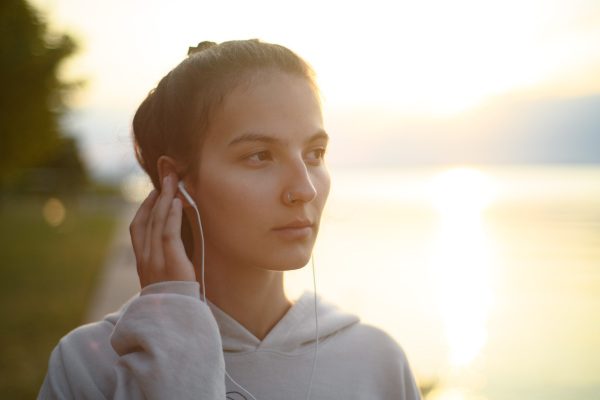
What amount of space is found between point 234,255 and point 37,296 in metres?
9.31

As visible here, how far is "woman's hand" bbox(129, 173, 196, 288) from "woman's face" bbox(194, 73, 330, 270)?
0.14 metres

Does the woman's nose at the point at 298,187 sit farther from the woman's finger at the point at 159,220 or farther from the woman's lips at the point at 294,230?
the woman's finger at the point at 159,220

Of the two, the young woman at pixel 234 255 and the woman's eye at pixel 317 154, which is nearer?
the young woman at pixel 234 255

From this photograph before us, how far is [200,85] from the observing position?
2184 millimetres

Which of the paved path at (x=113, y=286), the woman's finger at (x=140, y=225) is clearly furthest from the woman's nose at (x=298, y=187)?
the paved path at (x=113, y=286)

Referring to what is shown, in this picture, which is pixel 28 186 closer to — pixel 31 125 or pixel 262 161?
pixel 31 125

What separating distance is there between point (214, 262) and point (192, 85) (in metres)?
0.74

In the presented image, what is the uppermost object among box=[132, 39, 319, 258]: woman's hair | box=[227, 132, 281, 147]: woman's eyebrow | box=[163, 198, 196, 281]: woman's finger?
box=[132, 39, 319, 258]: woman's hair

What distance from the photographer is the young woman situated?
1.92 m

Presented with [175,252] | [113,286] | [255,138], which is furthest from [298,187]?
[113,286]

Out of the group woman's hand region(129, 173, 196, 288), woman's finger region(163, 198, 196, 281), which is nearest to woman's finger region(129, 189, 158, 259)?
woman's hand region(129, 173, 196, 288)

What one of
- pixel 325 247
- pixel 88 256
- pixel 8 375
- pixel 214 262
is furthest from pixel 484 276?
pixel 88 256

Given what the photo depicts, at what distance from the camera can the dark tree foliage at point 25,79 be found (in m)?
7.80

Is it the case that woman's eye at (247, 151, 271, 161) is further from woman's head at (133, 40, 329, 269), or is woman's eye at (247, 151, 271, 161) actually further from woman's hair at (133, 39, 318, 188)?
woman's hair at (133, 39, 318, 188)
